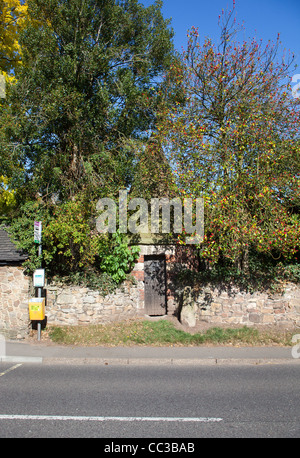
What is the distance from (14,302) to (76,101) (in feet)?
22.5

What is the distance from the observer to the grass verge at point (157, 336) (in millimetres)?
9644

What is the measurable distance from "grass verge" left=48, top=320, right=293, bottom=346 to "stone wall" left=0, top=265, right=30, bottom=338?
94 centimetres

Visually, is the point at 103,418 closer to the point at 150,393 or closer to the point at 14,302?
the point at 150,393

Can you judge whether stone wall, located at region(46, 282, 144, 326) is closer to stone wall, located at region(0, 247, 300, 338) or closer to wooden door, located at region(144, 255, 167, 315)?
stone wall, located at region(0, 247, 300, 338)

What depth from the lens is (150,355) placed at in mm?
8586

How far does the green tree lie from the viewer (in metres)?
11.7

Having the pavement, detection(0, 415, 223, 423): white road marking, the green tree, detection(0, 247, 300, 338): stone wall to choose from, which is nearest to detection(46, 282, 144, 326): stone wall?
detection(0, 247, 300, 338): stone wall

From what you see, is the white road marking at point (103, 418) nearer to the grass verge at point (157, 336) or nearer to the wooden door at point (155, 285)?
the grass verge at point (157, 336)

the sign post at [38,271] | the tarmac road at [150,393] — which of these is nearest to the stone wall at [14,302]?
the sign post at [38,271]

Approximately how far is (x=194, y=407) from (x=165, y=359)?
2965 millimetres

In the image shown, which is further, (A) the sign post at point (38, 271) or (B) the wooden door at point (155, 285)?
(B) the wooden door at point (155, 285)

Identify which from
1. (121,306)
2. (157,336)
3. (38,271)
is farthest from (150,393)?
(121,306)

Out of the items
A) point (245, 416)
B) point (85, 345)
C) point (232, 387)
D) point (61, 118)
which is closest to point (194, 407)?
point (245, 416)

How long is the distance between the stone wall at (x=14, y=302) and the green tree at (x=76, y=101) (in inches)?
117
